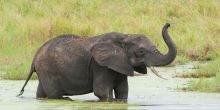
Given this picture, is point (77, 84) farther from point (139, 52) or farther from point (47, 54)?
point (139, 52)

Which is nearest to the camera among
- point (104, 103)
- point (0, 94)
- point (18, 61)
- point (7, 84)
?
point (104, 103)

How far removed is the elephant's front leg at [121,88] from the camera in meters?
11.4

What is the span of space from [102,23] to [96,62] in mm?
8038

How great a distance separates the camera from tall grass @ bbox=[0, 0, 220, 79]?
56.2ft

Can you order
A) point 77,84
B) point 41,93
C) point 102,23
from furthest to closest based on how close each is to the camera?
point 102,23 → point 41,93 → point 77,84

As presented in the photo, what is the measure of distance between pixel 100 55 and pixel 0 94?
1.59 meters

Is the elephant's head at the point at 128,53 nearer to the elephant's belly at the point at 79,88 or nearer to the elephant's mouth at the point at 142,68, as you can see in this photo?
the elephant's mouth at the point at 142,68

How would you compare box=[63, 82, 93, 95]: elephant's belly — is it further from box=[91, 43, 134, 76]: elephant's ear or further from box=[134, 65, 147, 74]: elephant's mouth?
box=[134, 65, 147, 74]: elephant's mouth

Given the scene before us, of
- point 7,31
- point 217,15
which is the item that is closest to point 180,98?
point 7,31

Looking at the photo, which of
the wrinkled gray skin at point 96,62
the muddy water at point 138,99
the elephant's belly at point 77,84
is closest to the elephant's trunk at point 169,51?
the wrinkled gray skin at point 96,62

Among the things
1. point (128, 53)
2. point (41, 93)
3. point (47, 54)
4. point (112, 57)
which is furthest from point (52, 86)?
point (128, 53)

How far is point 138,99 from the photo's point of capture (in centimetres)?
1177

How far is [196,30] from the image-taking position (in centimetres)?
1881

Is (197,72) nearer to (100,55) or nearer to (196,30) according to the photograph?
(100,55)
